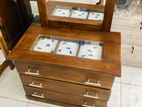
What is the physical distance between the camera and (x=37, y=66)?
1.20 m

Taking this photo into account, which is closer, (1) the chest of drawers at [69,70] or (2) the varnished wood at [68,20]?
(1) the chest of drawers at [69,70]

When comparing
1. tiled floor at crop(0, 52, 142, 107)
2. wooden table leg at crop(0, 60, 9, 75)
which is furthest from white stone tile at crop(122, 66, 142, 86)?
wooden table leg at crop(0, 60, 9, 75)

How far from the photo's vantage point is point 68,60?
3.75 ft

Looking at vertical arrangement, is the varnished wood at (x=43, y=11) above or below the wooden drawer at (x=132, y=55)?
above

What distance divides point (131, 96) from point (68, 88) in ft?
2.11

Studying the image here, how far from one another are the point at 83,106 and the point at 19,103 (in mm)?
563

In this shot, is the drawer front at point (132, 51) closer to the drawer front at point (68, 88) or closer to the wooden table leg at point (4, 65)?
the drawer front at point (68, 88)

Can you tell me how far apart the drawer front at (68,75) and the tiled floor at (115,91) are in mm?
420

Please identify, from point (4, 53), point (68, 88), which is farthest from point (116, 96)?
point (4, 53)

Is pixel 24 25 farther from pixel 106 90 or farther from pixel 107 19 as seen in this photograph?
pixel 106 90

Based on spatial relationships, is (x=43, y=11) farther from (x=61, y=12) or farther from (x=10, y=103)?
(x=10, y=103)

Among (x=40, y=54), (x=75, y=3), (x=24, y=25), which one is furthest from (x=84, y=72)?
(x=24, y=25)

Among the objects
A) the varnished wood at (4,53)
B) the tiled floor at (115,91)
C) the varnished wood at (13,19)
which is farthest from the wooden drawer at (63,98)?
the varnished wood at (13,19)

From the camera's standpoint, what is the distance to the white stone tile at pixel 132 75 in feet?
5.60
